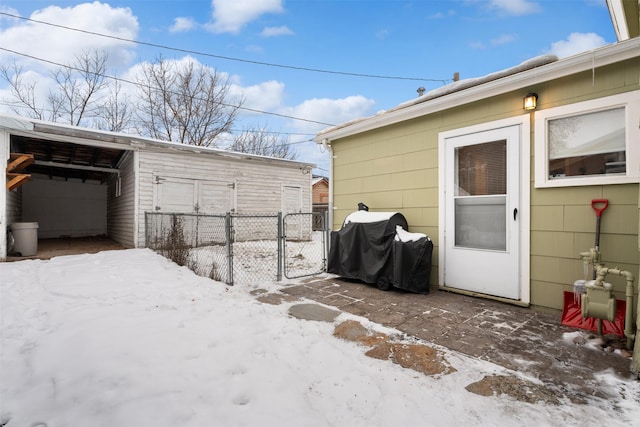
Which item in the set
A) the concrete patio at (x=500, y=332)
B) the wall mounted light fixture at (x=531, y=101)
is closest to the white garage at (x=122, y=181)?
the concrete patio at (x=500, y=332)

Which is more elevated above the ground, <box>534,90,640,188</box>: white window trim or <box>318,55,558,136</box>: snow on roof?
<box>318,55,558,136</box>: snow on roof

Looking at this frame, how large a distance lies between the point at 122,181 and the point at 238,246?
14.1 feet

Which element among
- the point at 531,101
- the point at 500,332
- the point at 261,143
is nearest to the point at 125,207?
the point at 500,332

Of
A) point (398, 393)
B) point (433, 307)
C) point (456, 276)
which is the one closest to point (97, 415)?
point (398, 393)

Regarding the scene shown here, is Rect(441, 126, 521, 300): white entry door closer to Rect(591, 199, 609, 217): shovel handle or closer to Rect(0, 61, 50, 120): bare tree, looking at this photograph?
Rect(591, 199, 609, 217): shovel handle

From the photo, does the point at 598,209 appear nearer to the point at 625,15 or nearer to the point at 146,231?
the point at 625,15

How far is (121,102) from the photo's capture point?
16.4 metres

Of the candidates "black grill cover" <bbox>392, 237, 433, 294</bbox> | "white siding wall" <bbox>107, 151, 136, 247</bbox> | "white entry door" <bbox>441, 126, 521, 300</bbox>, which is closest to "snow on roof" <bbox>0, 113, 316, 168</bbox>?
"white siding wall" <bbox>107, 151, 136, 247</bbox>

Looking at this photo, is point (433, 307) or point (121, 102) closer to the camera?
point (433, 307)

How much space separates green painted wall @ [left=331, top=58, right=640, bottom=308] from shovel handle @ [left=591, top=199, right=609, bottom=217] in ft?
0.15

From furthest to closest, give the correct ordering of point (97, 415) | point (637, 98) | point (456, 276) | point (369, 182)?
point (369, 182) → point (456, 276) → point (637, 98) → point (97, 415)

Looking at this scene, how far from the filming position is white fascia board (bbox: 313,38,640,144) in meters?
2.77

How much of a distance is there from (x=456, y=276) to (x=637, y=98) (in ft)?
8.35

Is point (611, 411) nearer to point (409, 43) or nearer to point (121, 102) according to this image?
→ point (409, 43)
